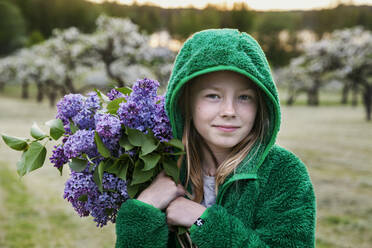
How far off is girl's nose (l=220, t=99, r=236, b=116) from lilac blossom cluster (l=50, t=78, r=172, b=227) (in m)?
0.24

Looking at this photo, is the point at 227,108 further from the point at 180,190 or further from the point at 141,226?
the point at 141,226

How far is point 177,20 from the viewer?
164 ft

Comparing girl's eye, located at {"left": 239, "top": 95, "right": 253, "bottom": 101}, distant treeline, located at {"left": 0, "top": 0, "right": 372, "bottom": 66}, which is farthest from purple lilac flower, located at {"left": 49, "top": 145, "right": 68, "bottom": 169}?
distant treeline, located at {"left": 0, "top": 0, "right": 372, "bottom": 66}

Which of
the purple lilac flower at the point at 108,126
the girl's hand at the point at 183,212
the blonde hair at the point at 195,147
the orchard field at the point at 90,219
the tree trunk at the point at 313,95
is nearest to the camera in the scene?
the purple lilac flower at the point at 108,126

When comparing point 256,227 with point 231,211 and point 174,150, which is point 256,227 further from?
point 174,150

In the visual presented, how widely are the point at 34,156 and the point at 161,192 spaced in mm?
541

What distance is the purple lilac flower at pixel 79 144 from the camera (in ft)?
4.49

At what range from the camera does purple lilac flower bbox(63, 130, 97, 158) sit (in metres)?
1.37

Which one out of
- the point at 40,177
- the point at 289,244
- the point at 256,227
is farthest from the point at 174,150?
the point at 40,177

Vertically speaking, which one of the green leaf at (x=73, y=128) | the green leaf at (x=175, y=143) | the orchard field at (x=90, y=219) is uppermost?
the green leaf at (x=73, y=128)

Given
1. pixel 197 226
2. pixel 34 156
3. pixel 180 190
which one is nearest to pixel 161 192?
pixel 180 190

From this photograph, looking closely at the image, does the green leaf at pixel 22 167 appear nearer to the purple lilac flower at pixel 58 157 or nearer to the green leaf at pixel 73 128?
the purple lilac flower at pixel 58 157

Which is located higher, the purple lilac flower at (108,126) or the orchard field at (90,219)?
the purple lilac flower at (108,126)

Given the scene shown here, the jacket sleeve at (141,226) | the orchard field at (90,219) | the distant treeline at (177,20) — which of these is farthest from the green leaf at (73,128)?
the distant treeline at (177,20)
